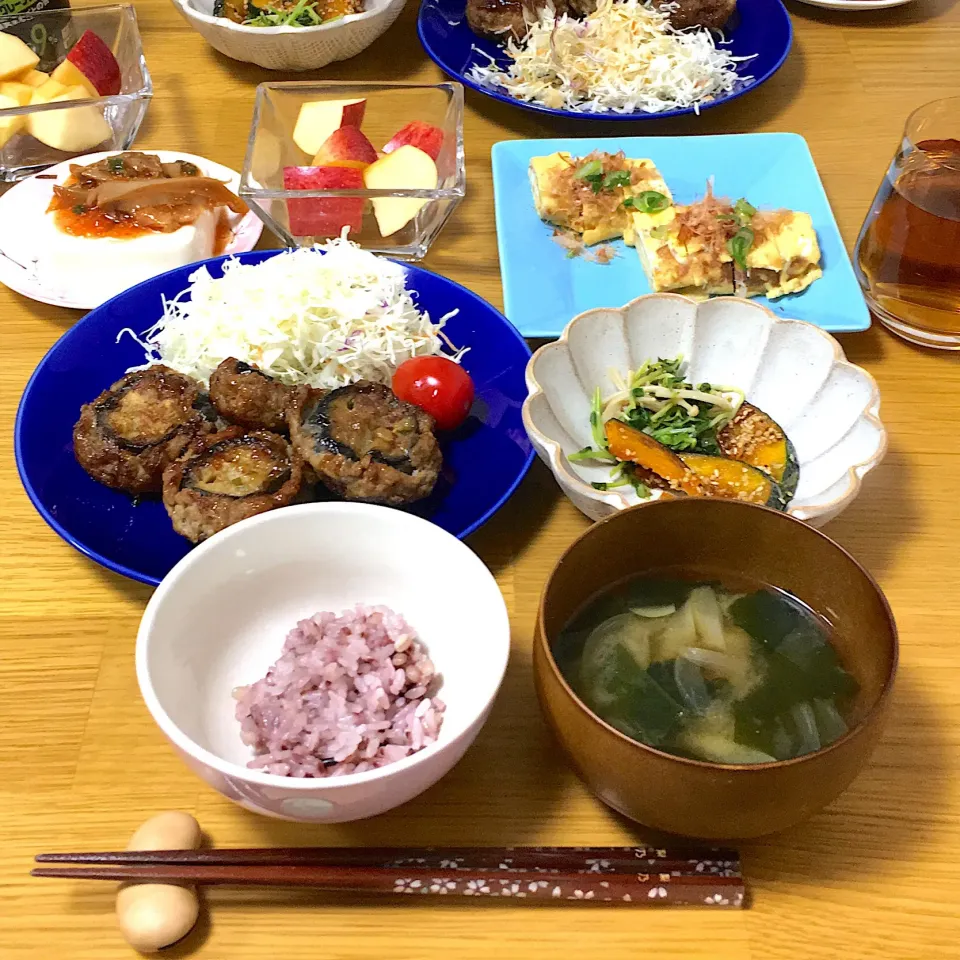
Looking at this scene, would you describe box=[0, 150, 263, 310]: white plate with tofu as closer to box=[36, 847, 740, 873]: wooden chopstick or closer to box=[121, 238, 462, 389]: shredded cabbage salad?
box=[121, 238, 462, 389]: shredded cabbage salad

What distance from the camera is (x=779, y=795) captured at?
0.90 metres

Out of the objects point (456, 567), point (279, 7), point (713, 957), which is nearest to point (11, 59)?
point (279, 7)

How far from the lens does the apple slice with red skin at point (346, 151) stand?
6.57 feet

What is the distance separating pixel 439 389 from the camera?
153 centimetres

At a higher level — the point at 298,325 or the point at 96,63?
the point at 96,63

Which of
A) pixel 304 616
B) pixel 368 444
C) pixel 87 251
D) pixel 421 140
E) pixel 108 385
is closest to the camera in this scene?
pixel 304 616

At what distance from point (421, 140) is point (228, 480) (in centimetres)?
109

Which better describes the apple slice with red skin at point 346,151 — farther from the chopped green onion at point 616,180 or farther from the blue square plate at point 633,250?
the chopped green onion at point 616,180

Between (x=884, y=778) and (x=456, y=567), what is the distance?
0.66 m

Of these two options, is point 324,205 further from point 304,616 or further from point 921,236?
point 921,236

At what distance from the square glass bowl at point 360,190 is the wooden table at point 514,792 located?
1.81 feet

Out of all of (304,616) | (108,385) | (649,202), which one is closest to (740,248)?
(649,202)

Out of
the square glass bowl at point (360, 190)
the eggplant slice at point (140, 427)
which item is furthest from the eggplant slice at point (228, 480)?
the square glass bowl at point (360, 190)

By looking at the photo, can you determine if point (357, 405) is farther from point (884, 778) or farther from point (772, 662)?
point (884, 778)
